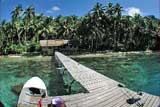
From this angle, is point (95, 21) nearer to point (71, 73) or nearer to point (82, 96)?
point (71, 73)

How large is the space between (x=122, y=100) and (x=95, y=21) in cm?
1074

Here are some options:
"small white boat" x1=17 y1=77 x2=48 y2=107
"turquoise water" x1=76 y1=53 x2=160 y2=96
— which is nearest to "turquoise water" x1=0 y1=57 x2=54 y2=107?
"turquoise water" x1=76 y1=53 x2=160 y2=96

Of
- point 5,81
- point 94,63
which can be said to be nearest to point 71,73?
point 5,81

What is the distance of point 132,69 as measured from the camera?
2000cm

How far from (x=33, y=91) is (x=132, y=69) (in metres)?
15.4

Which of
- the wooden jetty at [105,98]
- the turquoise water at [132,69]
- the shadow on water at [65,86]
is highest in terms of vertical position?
the wooden jetty at [105,98]

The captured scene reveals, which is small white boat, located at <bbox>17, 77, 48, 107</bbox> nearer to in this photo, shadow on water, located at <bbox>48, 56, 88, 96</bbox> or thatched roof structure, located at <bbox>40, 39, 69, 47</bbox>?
thatched roof structure, located at <bbox>40, 39, 69, 47</bbox>

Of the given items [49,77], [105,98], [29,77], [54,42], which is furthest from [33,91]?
[49,77]

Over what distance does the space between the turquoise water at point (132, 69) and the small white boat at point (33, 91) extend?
6.39 ft

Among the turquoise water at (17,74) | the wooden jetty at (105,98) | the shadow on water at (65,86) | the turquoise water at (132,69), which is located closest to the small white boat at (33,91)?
the wooden jetty at (105,98)

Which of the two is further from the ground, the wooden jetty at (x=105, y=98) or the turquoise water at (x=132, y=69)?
the wooden jetty at (x=105, y=98)

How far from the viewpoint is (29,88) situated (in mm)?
5055

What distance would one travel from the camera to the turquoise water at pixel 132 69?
12820 mm

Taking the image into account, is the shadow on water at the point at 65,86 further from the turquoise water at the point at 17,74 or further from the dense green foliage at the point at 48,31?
the dense green foliage at the point at 48,31
